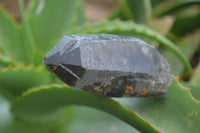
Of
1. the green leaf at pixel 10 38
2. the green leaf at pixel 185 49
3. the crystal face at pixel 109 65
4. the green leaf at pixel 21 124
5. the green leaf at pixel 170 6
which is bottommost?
the green leaf at pixel 185 49

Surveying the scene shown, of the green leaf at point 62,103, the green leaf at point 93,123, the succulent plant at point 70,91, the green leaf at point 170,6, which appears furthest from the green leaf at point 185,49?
the green leaf at point 62,103

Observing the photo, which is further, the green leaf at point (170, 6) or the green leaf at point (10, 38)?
the green leaf at point (170, 6)

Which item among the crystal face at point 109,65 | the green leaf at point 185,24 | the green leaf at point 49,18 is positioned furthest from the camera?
the green leaf at point 185,24

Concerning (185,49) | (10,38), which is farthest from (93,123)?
(185,49)

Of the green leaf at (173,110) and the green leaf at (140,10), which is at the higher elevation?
the green leaf at (173,110)

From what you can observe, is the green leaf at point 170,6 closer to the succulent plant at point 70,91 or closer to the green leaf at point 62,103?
the succulent plant at point 70,91

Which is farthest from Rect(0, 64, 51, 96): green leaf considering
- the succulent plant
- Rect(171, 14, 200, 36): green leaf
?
Rect(171, 14, 200, 36): green leaf

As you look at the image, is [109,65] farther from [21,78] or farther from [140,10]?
[140,10]
